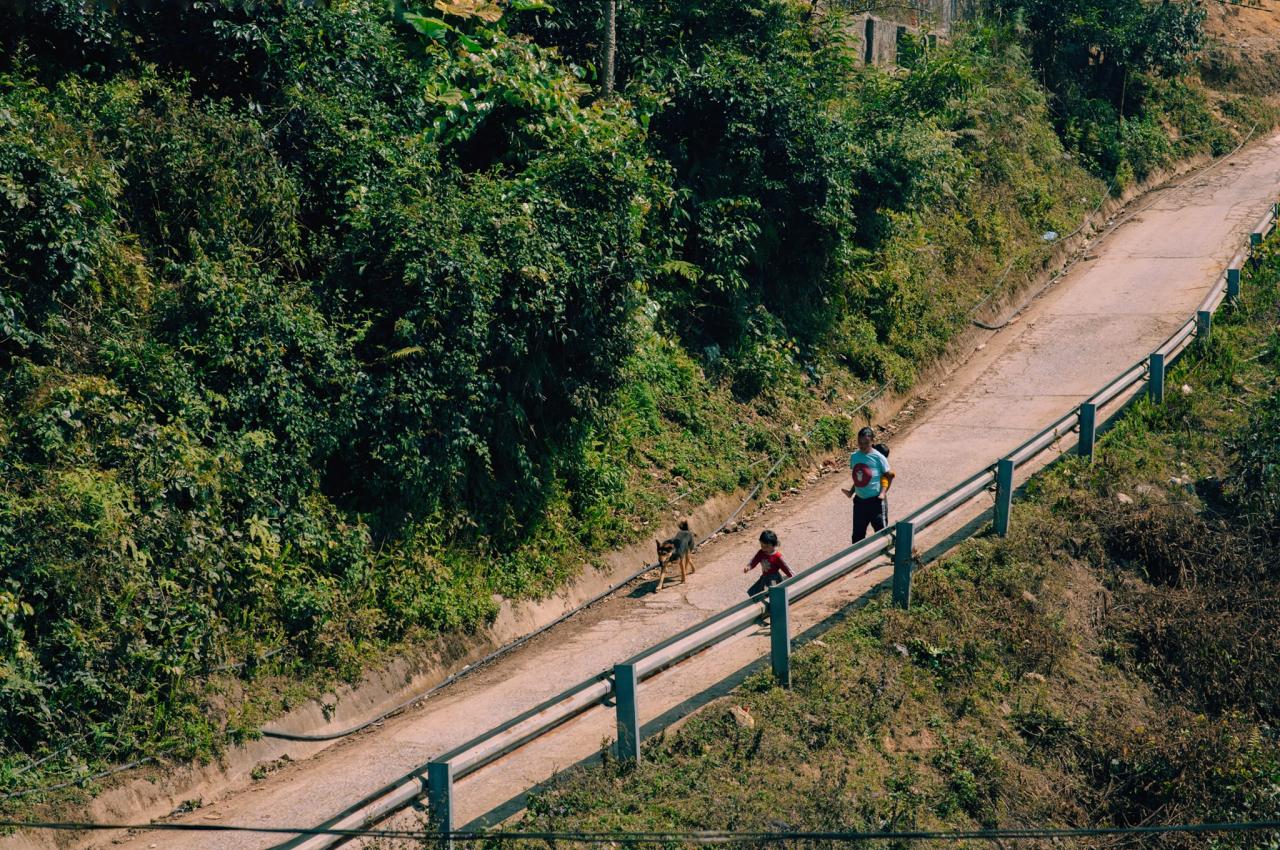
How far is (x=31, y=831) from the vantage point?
923cm

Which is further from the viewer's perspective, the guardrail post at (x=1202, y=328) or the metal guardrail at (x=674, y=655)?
the guardrail post at (x=1202, y=328)

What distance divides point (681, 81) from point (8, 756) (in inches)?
566

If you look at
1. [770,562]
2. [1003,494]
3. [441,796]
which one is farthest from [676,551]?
[441,796]

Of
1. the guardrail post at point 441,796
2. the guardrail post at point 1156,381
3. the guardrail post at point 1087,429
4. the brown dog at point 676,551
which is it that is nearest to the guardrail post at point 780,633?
the guardrail post at point 441,796

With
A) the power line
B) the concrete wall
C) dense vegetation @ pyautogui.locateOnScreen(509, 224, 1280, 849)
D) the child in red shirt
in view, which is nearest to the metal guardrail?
the power line

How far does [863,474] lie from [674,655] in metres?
5.14

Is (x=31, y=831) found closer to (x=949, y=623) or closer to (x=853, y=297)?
(x=949, y=623)

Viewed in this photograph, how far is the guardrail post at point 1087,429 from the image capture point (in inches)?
644

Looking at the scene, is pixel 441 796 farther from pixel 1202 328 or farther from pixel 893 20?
pixel 893 20

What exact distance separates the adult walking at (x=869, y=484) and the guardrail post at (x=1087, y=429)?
367 cm

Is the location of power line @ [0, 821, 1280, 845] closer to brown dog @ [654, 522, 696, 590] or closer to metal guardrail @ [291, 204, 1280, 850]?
metal guardrail @ [291, 204, 1280, 850]

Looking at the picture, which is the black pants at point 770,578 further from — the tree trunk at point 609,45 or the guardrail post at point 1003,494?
the tree trunk at point 609,45

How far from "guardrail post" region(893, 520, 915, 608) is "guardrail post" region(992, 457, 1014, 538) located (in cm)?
220

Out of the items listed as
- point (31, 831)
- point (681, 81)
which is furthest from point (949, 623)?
point (681, 81)
